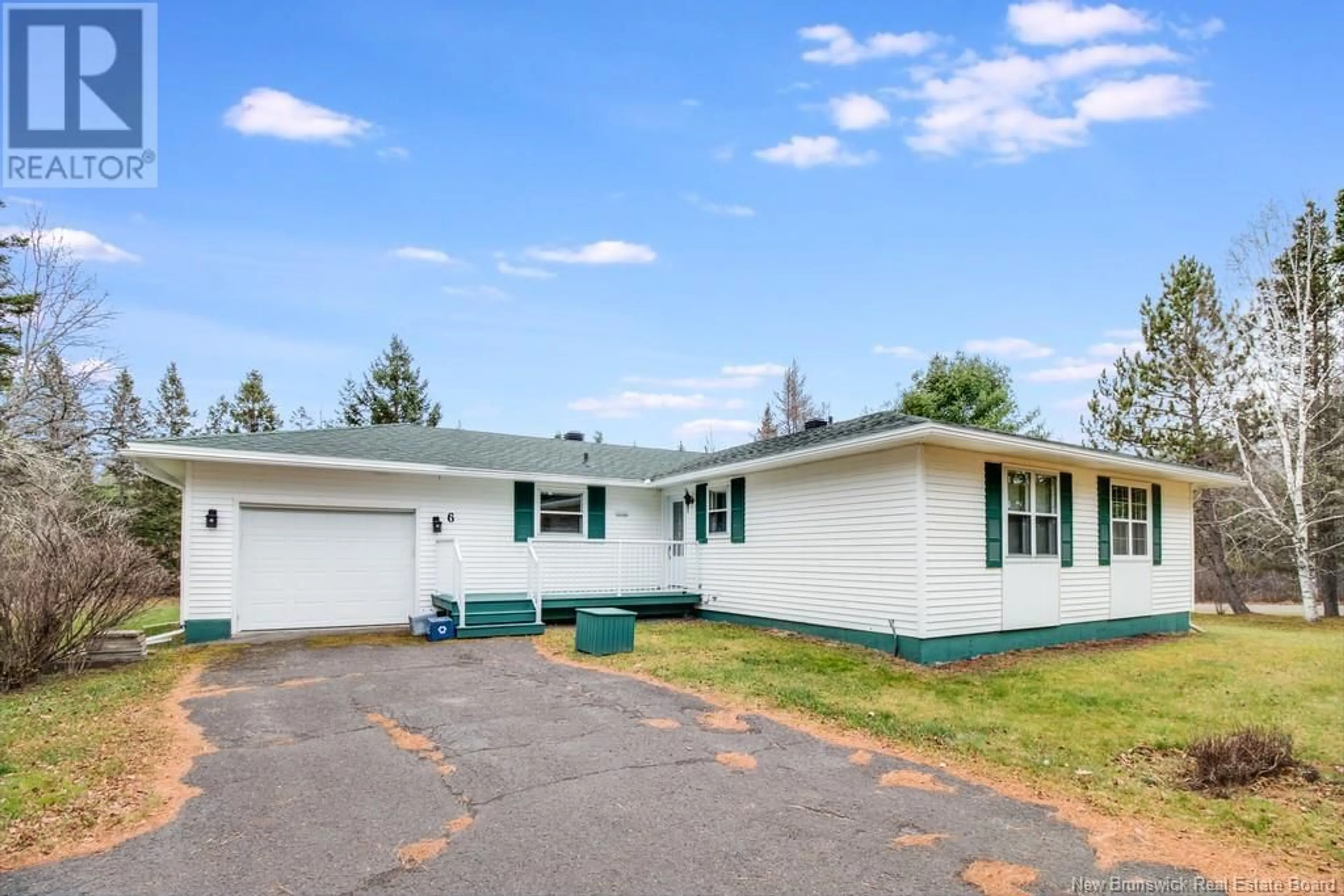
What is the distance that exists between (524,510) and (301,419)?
64.5 ft

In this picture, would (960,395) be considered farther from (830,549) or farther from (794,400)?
(830,549)

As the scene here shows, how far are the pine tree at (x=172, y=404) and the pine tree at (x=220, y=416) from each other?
675 millimetres

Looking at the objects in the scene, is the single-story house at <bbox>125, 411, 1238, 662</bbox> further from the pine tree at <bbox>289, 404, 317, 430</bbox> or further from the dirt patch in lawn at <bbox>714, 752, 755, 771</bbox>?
the pine tree at <bbox>289, 404, 317, 430</bbox>

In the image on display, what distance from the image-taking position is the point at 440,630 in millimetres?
10359

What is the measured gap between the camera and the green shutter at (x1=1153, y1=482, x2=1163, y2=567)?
1245 cm

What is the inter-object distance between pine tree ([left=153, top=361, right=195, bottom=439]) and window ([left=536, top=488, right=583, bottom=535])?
19.1m

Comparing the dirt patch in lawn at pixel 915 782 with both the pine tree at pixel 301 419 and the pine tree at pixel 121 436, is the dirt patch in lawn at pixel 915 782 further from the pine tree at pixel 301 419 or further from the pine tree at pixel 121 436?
the pine tree at pixel 301 419

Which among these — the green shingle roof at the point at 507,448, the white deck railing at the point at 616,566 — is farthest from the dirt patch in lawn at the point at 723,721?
the white deck railing at the point at 616,566

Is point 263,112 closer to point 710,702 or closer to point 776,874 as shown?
point 710,702

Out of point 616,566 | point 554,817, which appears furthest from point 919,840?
point 616,566

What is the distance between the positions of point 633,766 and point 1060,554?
8.34m

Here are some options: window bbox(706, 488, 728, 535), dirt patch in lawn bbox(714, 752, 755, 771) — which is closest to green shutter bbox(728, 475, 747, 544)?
window bbox(706, 488, 728, 535)

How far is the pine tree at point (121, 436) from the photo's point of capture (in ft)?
62.5

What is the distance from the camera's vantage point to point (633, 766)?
15.8 feet
